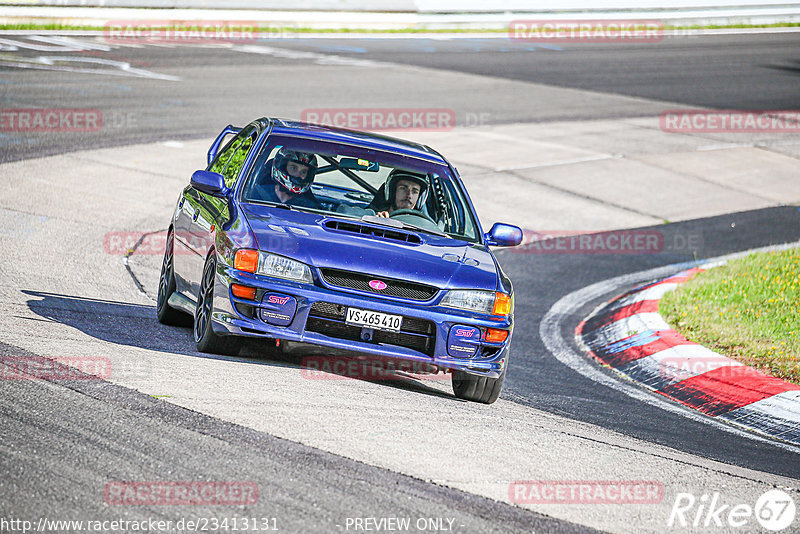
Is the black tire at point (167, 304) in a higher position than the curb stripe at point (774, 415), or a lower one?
higher

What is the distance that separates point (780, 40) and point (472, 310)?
1263 inches

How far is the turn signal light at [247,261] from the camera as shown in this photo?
6.74 meters

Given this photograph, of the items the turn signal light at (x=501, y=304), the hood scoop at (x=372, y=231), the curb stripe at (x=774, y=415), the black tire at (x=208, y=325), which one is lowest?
the curb stripe at (x=774, y=415)

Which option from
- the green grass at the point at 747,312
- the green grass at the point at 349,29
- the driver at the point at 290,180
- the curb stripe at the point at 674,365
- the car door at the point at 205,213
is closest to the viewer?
the car door at the point at 205,213

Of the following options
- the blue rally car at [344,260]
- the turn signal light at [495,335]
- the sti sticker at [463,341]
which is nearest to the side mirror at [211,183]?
the blue rally car at [344,260]

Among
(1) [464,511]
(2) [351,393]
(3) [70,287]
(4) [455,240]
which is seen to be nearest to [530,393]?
(4) [455,240]

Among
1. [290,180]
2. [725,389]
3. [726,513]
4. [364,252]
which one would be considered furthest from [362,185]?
[726,513]

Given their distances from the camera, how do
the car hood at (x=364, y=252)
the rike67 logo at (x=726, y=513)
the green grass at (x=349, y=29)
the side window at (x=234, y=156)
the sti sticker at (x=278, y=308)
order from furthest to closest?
the green grass at (x=349, y=29) → the side window at (x=234, y=156) → the car hood at (x=364, y=252) → the sti sticker at (x=278, y=308) → the rike67 logo at (x=726, y=513)

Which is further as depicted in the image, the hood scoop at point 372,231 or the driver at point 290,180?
the driver at point 290,180

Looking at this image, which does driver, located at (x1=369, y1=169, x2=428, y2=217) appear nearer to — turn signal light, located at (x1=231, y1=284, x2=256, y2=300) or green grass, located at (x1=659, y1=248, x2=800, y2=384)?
turn signal light, located at (x1=231, y1=284, x2=256, y2=300)

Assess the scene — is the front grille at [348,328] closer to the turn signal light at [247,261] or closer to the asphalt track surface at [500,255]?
the turn signal light at [247,261]

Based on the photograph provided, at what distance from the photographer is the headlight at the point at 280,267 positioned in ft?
22.1

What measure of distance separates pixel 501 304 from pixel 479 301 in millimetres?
173

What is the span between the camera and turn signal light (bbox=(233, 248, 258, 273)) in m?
6.74
